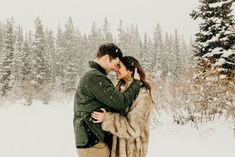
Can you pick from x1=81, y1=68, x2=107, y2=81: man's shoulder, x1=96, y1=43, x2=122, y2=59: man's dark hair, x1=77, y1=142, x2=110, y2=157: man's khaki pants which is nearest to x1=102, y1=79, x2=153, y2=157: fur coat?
x1=77, y1=142, x2=110, y2=157: man's khaki pants

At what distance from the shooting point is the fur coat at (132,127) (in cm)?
454

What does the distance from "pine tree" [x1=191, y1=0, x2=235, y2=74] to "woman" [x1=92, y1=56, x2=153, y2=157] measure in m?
14.2

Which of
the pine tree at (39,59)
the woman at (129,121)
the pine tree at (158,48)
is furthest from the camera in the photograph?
the pine tree at (158,48)

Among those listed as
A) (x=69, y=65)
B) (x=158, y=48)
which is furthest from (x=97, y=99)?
(x=158, y=48)

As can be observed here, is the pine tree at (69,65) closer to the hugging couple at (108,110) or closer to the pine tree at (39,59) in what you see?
the pine tree at (39,59)

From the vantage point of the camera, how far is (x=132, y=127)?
459 centimetres

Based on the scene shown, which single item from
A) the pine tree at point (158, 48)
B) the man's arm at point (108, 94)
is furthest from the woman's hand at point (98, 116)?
the pine tree at point (158, 48)

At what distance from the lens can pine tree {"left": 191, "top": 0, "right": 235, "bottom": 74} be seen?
1888cm

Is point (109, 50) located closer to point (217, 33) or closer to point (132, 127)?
point (132, 127)

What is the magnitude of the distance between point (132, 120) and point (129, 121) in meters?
0.03

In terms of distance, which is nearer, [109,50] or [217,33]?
[109,50]

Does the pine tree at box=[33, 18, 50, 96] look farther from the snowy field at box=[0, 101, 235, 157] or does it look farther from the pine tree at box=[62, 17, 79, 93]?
the snowy field at box=[0, 101, 235, 157]

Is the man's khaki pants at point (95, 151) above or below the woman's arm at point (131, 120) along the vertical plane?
below

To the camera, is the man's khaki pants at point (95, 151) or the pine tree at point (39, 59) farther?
the pine tree at point (39, 59)
